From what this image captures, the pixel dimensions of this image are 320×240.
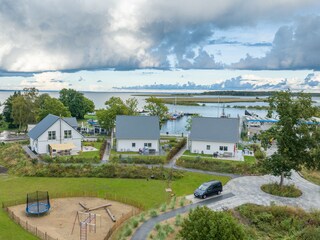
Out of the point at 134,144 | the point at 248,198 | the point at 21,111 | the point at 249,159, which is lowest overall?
the point at 248,198

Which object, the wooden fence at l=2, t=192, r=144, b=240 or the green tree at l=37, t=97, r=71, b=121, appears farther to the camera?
the green tree at l=37, t=97, r=71, b=121

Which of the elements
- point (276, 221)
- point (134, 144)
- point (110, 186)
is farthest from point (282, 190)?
point (134, 144)

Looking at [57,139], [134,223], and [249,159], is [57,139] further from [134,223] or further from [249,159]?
[134,223]

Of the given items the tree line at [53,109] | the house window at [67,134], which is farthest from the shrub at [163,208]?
the tree line at [53,109]

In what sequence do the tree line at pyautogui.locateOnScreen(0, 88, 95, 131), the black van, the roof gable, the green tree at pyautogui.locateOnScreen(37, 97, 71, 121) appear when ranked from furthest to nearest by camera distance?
the tree line at pyautogui.locateOnScreen(0, 88, 95, 131), the green tree at pyautogui.locateOnScreen(37, 97, 71, 121), the roof gable, the black van

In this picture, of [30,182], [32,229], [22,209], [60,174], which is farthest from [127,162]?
[32,229]

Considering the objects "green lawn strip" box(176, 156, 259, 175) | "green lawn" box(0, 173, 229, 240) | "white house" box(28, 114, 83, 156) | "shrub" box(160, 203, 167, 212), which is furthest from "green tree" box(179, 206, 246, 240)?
"white house" box(28, 114, 83, 156)

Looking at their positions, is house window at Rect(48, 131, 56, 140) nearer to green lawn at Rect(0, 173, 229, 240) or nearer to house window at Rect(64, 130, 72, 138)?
house window at Rect(64, 130, 72, 138)
